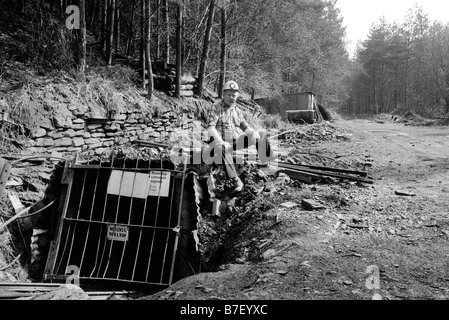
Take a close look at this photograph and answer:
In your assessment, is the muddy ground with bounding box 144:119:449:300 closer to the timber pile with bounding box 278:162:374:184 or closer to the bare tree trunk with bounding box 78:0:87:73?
the timber pile with bounding box 278:162:374:184

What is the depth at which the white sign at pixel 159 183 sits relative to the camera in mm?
5328

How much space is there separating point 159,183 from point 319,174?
107 inches

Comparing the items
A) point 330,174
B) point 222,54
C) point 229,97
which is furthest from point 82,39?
point 330,174

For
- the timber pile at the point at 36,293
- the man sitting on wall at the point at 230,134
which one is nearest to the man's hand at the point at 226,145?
the man sitting on wall at the point at 230,134

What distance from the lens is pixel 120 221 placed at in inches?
219

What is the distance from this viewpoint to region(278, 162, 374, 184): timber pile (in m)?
5.33

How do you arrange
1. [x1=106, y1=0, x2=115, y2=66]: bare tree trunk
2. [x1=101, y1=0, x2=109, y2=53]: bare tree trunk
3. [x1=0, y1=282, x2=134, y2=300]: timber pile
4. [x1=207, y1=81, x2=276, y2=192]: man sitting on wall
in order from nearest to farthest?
[x1=0, y1=282, x2=134, y2=300]: timber pile
[x1=207, y1=81, x2=276, y2=192]: man sitting on wall
[x1=106, y1=0, x2=115, y2=66]: bare tree trunk
[x1=101, y1=0, x2=109, y2=53]: bare tree trunk

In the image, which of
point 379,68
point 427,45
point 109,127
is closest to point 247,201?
point 109,127

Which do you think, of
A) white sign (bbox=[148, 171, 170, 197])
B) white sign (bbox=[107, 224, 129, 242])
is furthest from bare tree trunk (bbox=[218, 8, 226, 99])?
white sign (bbox=[107, 224, 129, 242])

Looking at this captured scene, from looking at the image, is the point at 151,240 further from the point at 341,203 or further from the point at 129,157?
the point at 341,203

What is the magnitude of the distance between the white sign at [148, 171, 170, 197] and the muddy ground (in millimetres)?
1648

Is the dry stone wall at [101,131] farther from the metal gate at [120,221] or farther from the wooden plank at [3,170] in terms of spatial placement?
the wooden plank at [3,170]

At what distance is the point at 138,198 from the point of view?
553cm

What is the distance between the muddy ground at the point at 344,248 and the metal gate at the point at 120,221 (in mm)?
1692
